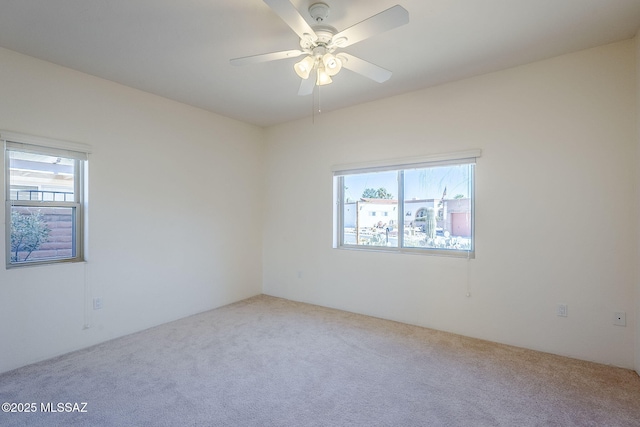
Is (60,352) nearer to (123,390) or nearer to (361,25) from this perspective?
(123,390)

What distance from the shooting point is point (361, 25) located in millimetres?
1745

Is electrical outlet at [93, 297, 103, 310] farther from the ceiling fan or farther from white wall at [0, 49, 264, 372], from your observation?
the ceiling fan

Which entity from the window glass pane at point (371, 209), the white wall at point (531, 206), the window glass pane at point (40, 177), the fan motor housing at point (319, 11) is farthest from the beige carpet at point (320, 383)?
the fan motor housing at point (319, 11)

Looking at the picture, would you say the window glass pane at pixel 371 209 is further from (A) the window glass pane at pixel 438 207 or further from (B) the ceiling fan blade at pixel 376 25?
(B) the ceiling fan blade at pixel 376 25

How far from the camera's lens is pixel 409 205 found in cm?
359

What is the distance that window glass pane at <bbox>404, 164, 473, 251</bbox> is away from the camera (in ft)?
10.6

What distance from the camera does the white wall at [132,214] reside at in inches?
103

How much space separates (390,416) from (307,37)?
2.45 meters

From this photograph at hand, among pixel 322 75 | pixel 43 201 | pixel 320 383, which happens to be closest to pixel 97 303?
pixel 43 201

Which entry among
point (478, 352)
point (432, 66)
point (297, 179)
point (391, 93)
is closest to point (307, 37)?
point (432, 66)

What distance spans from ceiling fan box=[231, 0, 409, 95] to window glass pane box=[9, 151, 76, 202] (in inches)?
82.3

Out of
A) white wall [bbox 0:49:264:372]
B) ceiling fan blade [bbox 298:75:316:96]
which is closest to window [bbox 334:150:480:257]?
ceiling fan blade [bbox 298:75:316:96]

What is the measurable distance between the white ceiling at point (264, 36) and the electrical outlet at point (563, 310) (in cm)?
217

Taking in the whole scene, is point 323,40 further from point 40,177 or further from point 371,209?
point 40,177
